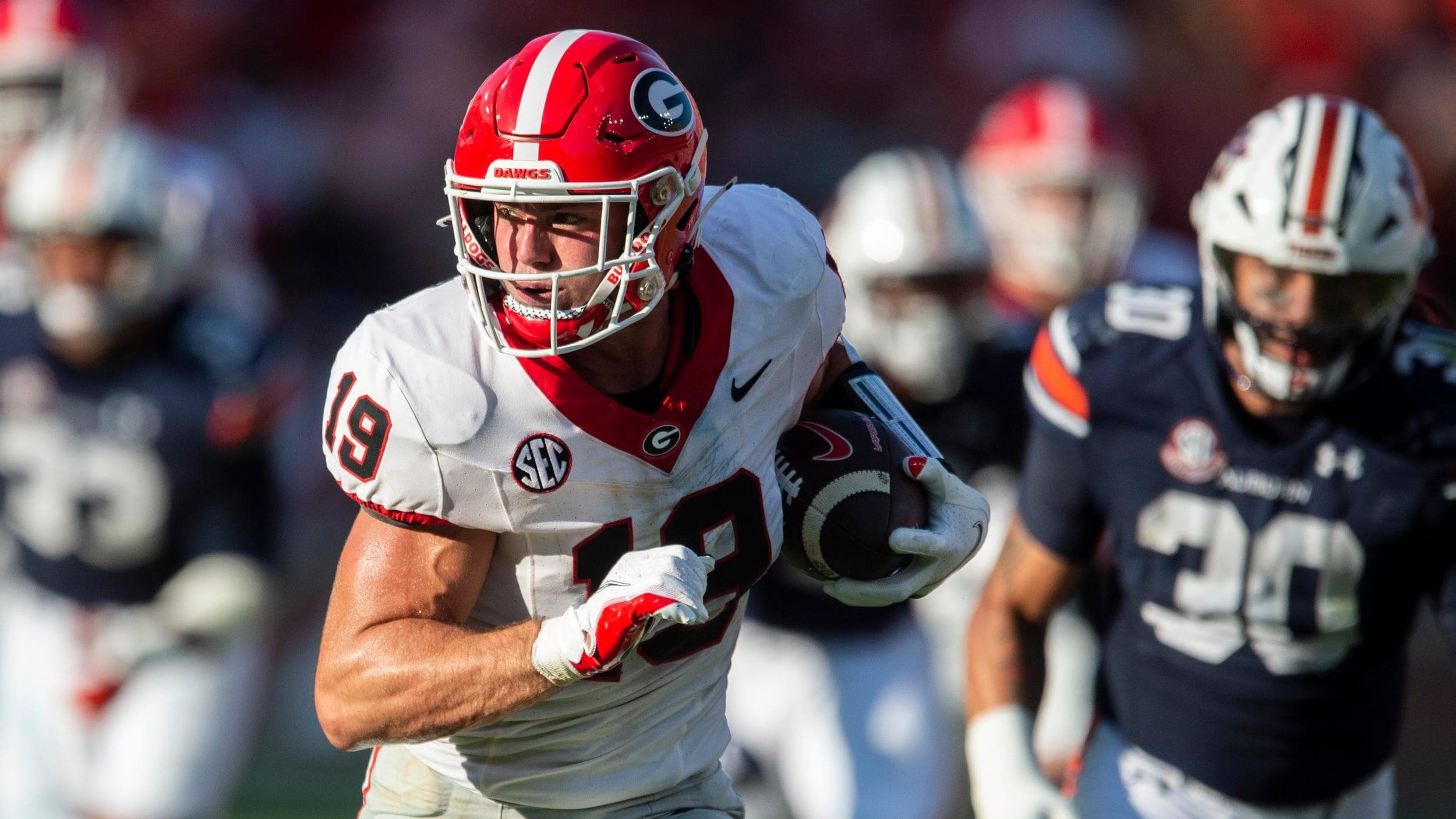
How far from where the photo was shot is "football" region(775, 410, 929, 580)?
7.95ft

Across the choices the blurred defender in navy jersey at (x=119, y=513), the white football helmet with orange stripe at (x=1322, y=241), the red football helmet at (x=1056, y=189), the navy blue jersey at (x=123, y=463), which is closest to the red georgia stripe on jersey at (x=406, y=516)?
the white football helmet with orange stripe at (x=1322, y=241)

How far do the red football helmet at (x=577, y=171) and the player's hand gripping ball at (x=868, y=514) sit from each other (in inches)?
13.2

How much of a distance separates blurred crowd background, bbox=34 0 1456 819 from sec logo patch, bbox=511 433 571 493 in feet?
16.3

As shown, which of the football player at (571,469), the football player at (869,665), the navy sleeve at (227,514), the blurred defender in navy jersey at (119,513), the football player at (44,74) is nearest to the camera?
the football player at (571,469)

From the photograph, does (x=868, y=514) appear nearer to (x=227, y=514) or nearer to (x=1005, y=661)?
(x=1005, y=661)

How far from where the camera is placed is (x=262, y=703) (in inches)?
224

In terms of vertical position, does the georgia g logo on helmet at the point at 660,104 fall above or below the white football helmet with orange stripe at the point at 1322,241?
above

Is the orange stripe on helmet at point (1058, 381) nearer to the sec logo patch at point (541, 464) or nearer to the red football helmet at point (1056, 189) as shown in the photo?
the sec logo patch at point (541, 464)

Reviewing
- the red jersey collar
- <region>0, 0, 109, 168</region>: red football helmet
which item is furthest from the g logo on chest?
<region>0, 0, 109, 168</region>: red football helmet

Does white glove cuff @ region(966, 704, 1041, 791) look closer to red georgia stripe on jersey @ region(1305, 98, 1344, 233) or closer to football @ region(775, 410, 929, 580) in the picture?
football @ region(775, 410, 929, 580)

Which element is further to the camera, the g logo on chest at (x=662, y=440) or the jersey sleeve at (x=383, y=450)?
the g logo on chest at (x=662, y=440)

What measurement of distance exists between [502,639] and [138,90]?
5.83 metres

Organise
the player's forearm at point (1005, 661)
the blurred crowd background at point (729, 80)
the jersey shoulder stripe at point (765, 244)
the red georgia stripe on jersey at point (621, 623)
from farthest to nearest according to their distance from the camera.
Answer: the blurred crowd background at point (729, 80), the player's forearm at point (1005, 661), the jersey shoulder stripe at point (765, 244), the red georgia stripe on jersey at point (621, 623)

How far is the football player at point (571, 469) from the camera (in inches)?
83.5
